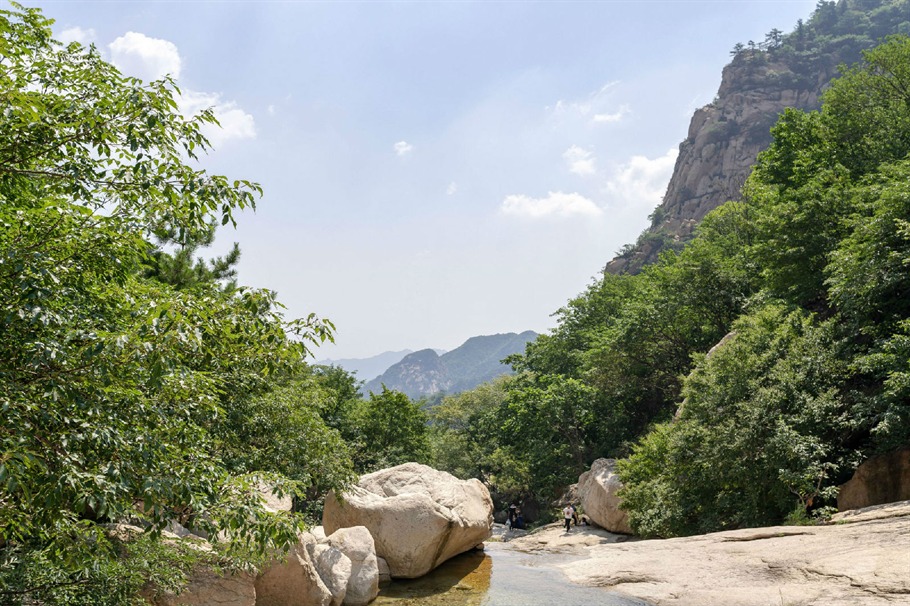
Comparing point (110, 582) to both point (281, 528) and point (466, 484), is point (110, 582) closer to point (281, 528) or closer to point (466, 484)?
point (281, 528)

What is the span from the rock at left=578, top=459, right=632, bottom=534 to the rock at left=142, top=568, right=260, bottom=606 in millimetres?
18052

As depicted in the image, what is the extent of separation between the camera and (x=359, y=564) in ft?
49.9

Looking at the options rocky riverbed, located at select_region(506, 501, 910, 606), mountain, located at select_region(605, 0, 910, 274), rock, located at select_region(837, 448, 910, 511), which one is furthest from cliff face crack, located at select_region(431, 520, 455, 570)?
mountain, located at select_region(605, 0, 910, 274)

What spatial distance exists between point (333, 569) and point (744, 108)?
14403 centimetres

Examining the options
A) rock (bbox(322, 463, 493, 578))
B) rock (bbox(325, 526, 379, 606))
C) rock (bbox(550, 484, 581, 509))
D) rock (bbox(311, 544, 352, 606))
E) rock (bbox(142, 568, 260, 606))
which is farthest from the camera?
rock (bbox(550, 484, 581, 509))

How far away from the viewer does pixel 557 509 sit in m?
37.0

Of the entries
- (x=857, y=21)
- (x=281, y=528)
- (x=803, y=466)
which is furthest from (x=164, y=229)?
(x=857, y=21)

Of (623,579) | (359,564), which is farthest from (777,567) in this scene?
(359,564)

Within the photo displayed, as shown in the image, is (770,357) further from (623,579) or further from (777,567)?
(623,579)

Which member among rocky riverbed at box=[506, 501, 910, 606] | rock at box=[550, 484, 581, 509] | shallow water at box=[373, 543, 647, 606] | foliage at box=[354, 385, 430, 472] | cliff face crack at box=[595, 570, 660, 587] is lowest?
rock at box=[550, 484, 581, 509]

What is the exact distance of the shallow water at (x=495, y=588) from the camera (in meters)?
14.7

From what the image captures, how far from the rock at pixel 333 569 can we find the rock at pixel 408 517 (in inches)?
126

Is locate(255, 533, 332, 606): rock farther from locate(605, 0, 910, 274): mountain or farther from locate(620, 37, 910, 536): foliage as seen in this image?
locate(605, 0, 910, 274): mountain

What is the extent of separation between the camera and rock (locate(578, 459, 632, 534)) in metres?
26.3
